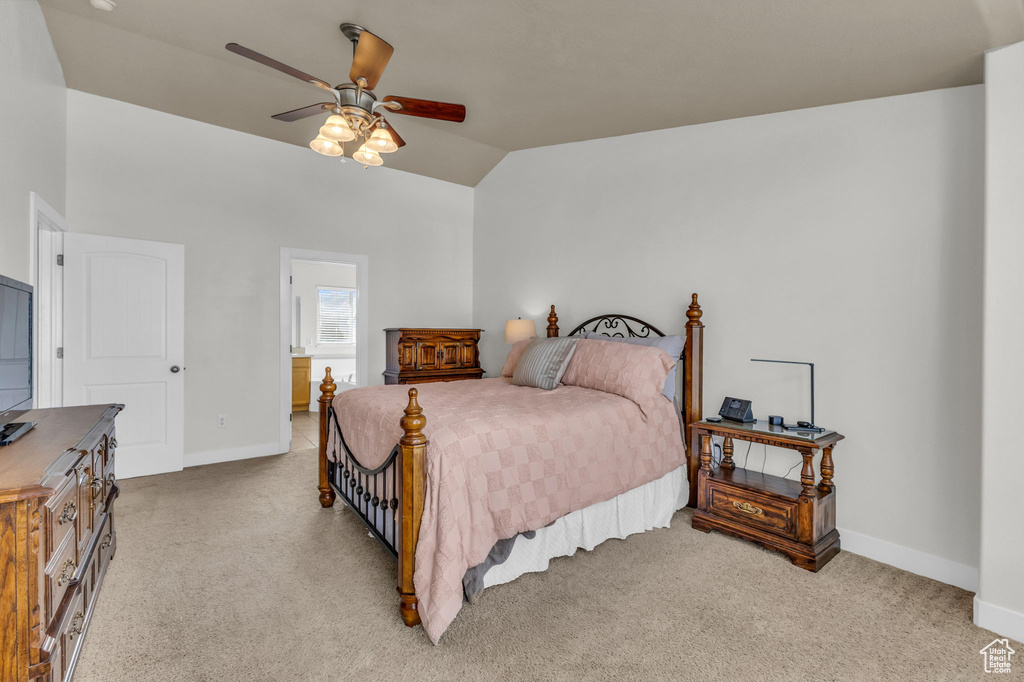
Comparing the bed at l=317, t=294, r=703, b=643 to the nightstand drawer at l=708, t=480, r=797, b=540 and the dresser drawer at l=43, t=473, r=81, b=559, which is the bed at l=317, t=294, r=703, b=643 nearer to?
the nightstand drawer at l=708, t=480, r=797, b=540

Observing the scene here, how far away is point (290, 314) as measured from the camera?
14.9ft

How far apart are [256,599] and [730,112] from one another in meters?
3.88

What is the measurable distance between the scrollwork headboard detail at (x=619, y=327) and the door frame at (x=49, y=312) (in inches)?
156

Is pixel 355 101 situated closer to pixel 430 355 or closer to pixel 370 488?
pixel 370 488

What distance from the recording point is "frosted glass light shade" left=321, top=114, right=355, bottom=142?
2479mm

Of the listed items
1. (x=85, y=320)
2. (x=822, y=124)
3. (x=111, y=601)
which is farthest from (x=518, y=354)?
(x=85, y=320)

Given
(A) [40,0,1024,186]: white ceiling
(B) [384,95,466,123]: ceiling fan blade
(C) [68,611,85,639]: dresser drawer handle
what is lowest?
(C) [68,611,85,639]: dresser drawer handle

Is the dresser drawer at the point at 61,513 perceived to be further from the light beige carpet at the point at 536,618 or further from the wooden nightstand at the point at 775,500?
the wooden nightstand at the point at 775,500

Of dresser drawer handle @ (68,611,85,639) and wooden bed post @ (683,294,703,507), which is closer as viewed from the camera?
dresser drawer handle @ (68,611,85,639)

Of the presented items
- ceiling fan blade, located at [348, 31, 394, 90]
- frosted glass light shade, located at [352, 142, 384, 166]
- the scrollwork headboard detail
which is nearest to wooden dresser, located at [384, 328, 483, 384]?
the scrollwork headboard detail

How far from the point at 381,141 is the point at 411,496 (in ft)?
6.25

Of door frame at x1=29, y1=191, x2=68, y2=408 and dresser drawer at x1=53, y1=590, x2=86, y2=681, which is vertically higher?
door frame at x1=29, y1=191, x2=68, y2=408

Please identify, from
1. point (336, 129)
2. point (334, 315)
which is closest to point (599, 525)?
point (336, 129)

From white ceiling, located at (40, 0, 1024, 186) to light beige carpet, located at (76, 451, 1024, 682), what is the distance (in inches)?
99.2
